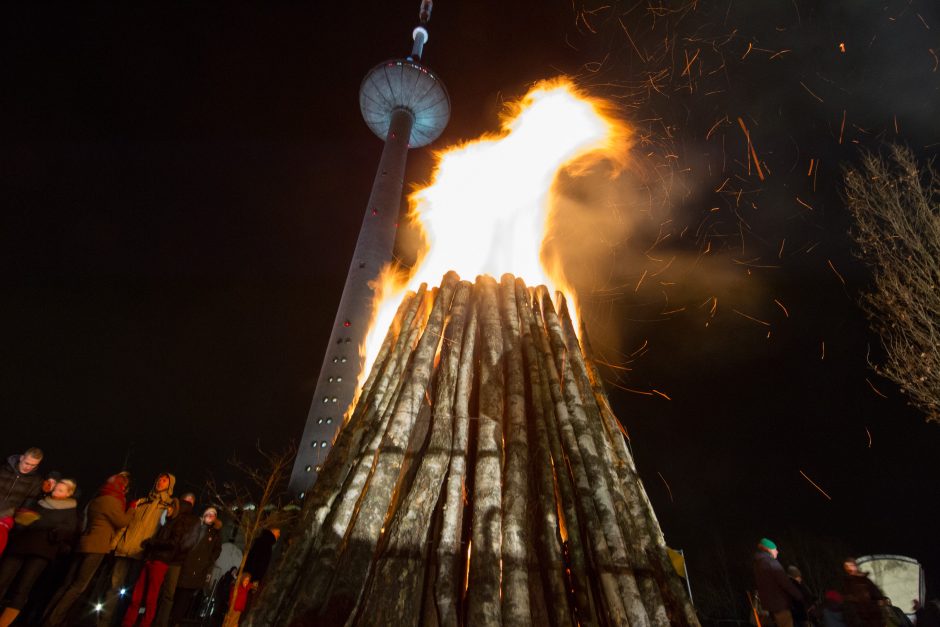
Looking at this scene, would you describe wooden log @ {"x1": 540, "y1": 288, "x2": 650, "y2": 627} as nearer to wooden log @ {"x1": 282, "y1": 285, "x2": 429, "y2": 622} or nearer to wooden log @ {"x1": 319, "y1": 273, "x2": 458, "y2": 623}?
wooden log @ {"x1": 319, "y1": 273, "x2": 458, "y2": 623}

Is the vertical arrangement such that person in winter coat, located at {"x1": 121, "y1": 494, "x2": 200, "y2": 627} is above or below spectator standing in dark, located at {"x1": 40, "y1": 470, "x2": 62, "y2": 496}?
below

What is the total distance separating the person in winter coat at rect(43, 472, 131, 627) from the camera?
5.20 metres

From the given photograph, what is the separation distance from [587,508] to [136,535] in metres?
5.94

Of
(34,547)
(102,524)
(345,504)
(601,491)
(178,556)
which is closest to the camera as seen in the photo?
(345,504)

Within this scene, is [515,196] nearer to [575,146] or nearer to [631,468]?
[575,146]

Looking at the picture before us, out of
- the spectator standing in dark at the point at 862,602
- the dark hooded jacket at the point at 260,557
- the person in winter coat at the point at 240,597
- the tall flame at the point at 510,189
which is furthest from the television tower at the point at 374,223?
the spectator standing in dark at the point at 862,602

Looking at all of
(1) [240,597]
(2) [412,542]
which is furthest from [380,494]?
Result: (1) [240,597]

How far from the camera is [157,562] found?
6027 millimetres

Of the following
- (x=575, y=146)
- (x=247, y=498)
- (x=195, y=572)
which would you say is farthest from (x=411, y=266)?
(x=247, y=498)

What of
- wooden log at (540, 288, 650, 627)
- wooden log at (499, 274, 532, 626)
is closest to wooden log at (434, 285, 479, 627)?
wooden log at (499, 274, 532, 626)

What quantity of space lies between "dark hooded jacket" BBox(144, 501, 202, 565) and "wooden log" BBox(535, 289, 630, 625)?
523 cm

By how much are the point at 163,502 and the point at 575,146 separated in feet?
28.8

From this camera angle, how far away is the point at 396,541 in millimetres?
3492

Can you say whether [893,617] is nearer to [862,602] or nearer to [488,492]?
[862,602]
